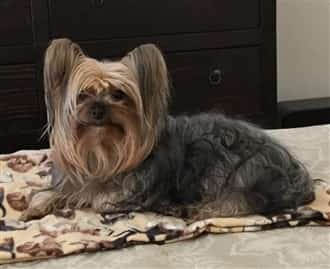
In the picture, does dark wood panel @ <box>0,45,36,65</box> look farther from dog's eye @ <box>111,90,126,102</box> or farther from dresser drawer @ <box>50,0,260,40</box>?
dog's eye @ <box>111,90,126,102</box>

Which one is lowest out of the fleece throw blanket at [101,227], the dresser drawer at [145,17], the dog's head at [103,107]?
the fleece throw blanket at [101,227]

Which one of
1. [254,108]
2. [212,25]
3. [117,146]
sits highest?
[212,25]

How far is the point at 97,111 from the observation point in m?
1.53

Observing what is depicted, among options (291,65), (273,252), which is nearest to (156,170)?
(273,252)

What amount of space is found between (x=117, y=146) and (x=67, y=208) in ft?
0.65

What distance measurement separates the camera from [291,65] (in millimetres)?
3471

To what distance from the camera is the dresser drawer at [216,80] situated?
272 centimetres

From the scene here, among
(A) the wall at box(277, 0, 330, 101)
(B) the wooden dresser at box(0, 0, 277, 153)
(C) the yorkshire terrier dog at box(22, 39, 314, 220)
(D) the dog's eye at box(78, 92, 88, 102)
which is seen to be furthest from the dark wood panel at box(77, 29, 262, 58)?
(D) the dog's eye at box(78, 92, 88, 102)

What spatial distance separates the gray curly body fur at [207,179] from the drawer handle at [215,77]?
1023 millimetres

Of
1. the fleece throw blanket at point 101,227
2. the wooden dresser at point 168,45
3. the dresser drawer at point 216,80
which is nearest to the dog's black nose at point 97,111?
the fleece throw blanket at point 101,227

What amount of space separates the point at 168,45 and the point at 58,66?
44.4 inches

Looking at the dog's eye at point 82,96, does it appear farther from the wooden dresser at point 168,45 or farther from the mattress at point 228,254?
the wooden dresser at point 168,45

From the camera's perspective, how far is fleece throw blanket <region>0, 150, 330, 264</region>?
4.67 feet

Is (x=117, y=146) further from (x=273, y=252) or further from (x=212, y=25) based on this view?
(x=212, y=25)
